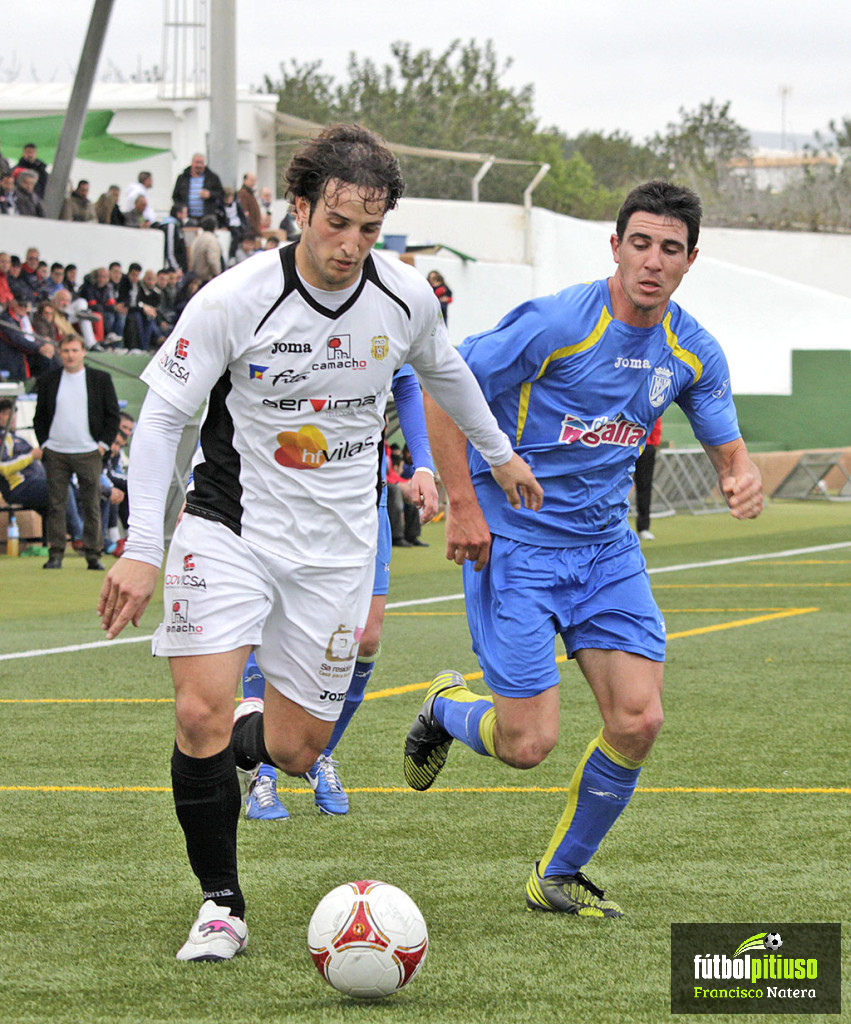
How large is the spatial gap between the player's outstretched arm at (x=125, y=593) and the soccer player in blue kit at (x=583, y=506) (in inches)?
47.0

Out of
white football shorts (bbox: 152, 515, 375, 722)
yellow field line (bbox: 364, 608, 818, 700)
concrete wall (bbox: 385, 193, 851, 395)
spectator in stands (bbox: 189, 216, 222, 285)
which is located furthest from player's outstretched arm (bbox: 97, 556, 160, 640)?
concrete wall (bbox: 385, 193, 851, 395)

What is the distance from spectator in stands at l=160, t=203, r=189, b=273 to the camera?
2345 centimetres

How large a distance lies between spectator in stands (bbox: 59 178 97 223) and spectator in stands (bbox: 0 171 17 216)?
1122 mm

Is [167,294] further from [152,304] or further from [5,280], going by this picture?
[5,280]

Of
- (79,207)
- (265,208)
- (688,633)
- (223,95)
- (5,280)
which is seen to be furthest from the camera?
(265,208)

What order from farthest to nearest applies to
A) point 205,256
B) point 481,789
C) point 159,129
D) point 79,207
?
point 159,129, point 79,207, point 205,256, point 481,789

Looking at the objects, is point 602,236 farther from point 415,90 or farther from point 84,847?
point 415,90

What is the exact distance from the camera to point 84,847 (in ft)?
17.4

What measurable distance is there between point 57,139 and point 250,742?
23.9 metres

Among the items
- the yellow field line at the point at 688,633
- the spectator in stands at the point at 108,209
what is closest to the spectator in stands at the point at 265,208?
the spectator in stands at the point at 108,209

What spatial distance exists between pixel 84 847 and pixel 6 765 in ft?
4.99

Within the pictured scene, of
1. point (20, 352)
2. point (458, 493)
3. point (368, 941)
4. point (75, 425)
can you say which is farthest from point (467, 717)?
point (20, 352)

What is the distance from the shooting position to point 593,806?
4.62 metres

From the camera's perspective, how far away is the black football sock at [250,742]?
482 cm
